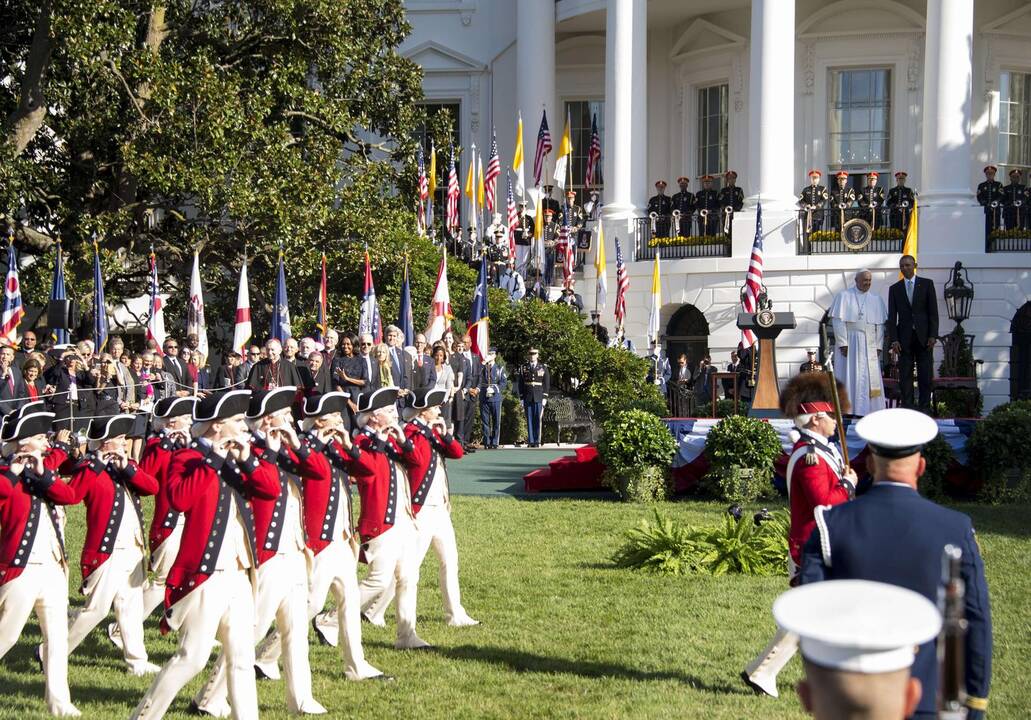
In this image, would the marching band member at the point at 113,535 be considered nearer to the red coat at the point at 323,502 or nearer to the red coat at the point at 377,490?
the red coat at the point at 323,502

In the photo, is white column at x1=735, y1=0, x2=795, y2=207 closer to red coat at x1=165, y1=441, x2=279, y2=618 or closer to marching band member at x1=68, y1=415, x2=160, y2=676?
marching band member at x1=68, y1=415, x2=160, y2=676

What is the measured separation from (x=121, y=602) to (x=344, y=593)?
1.50 m

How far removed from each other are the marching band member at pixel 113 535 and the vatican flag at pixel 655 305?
20628 millimetres

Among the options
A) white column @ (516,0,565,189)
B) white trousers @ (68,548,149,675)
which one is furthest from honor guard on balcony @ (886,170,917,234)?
white trousers @ (68,548,149,675)

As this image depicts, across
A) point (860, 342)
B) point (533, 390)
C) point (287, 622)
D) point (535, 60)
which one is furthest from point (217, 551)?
point (535, 60)

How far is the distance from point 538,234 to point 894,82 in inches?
363

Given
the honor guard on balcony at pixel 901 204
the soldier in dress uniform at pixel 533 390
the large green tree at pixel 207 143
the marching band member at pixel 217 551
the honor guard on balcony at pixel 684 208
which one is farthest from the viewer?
the honor guard on balcony at pixel 684 208

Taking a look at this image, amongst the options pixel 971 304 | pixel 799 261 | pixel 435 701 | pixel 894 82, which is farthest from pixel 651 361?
pixel 435 701

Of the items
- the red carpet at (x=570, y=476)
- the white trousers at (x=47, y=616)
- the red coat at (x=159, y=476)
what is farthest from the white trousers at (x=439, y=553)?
the red carpet at (x=570, y=476)

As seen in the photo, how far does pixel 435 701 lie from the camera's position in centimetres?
861

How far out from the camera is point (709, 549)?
13.0m

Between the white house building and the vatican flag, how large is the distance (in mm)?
585

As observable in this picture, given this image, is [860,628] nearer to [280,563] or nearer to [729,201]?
[280,563]

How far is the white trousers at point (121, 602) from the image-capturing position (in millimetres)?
9141
